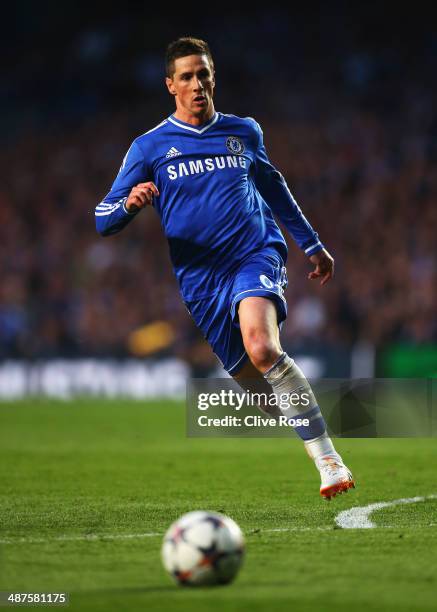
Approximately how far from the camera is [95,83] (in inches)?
1097

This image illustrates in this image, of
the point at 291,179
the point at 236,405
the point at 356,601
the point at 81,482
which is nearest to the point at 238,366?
the point at 81,482

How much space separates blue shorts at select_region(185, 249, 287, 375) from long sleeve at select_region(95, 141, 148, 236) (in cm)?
71

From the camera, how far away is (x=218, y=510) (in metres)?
6.56

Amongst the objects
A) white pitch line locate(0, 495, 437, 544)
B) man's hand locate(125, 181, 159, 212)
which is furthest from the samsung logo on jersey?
white pitch line locate(0, 495, 437, 544)

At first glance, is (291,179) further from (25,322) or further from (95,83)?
(95,83)

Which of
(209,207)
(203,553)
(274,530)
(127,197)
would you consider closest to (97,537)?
(274,530)

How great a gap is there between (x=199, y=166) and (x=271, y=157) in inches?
658

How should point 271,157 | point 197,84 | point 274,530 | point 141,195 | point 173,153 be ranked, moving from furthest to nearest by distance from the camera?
1. point 271,157
2. point 173,153
3. point 197,84
4. point 141,195
5. point 274,530

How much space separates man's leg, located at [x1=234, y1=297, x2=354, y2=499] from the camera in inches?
237

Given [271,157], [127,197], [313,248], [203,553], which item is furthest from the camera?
[271,157]

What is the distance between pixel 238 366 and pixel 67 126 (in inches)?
830

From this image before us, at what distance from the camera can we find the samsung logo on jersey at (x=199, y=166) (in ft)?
21.5

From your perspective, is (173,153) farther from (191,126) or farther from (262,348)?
(262,348)

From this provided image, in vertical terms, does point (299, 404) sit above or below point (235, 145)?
below
